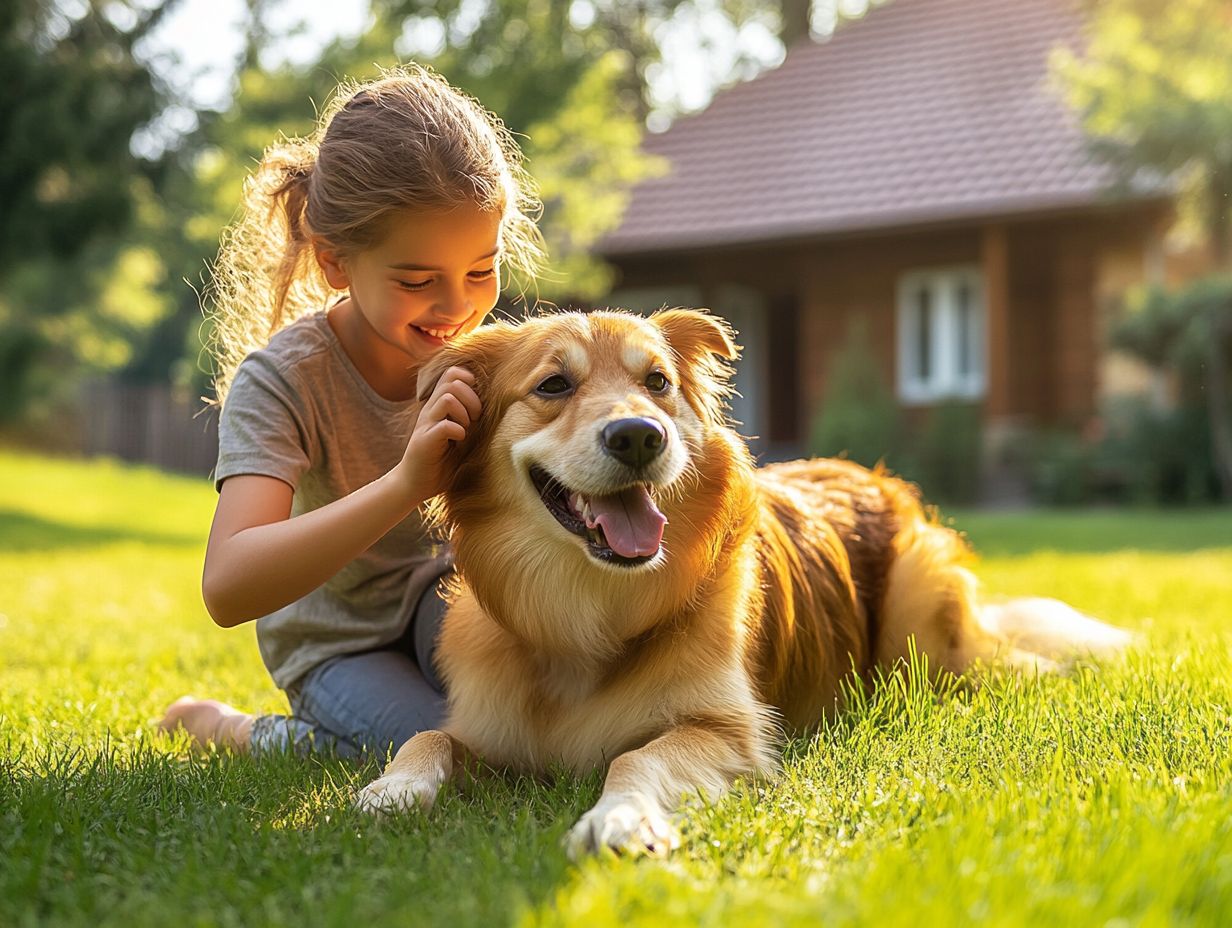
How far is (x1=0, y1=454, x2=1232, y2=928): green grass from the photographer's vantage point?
197 cm

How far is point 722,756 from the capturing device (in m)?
2.82

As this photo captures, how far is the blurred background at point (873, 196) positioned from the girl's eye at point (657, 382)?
6470mm

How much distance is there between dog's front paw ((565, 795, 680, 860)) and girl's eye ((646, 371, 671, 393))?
1107mm

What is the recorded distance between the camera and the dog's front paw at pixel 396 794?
261cm

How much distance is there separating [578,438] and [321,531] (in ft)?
2.01

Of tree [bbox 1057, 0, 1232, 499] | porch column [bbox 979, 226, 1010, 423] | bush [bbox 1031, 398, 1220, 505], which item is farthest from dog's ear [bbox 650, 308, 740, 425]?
porch column [bbox 979, 226, 1010, 423]

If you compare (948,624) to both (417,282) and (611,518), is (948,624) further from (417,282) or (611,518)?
(417,282)

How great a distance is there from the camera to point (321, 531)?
112 inches

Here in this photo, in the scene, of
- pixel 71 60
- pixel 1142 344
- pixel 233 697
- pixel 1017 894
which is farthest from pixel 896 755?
pixel 71 60

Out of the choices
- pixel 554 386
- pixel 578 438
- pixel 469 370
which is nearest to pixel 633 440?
pixel 578 438

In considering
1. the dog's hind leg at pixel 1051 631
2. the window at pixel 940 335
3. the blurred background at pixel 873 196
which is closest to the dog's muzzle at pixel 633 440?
the dog's hind leg at pixel 1051 631

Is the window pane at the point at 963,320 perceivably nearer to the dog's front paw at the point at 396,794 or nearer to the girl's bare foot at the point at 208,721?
the girl's bare foot at the point at 208,721

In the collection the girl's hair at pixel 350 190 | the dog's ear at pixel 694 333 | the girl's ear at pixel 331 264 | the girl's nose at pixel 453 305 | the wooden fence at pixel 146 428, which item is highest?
the girl's hair at pixel 350 190

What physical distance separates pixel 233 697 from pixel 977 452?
A: 11797 millimetres
